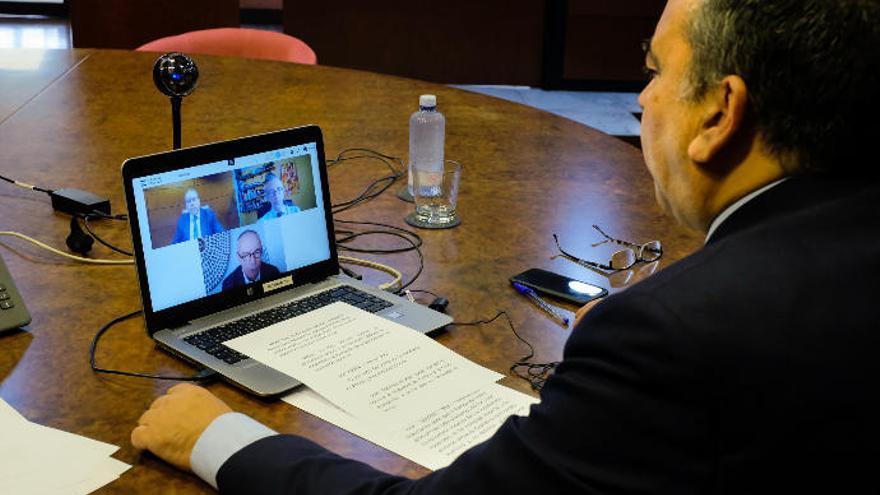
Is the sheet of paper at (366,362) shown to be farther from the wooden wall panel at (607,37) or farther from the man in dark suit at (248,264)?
the wooden wall panel at (607,37)

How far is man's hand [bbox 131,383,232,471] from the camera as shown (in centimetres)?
124

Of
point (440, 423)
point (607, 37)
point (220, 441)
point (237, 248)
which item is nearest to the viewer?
point (220, 441)

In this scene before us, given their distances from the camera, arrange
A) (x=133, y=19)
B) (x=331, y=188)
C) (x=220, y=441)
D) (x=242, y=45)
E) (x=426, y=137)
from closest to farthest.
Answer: (x=220, y=441) → (x=331, y=188) → (x=426, y=137) → (x=242, y=45) → (x=133, y=19)

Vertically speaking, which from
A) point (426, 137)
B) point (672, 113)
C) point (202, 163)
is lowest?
point (426, 137)

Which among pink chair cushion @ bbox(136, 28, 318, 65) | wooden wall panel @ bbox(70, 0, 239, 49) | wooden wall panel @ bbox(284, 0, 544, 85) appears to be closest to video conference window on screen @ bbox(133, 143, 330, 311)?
pink chair cushion @ bbox(136, 28, 318, 65)

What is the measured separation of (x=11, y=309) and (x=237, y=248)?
1.08 feet

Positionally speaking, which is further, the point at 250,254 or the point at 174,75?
the point at 174,75

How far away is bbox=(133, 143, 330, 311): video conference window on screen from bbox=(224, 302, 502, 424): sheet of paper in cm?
11

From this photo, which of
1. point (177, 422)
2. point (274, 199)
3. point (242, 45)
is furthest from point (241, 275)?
point (242, 45)

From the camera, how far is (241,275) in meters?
1.58

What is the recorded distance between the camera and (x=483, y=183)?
229cm

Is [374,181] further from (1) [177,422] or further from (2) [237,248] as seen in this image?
(1) [177,422]

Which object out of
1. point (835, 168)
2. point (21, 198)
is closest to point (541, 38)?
point (21, 198)

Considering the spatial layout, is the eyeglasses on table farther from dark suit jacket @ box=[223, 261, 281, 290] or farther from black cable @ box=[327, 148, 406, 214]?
dark suit jacket @ box=[223, 261, 281, 290]
